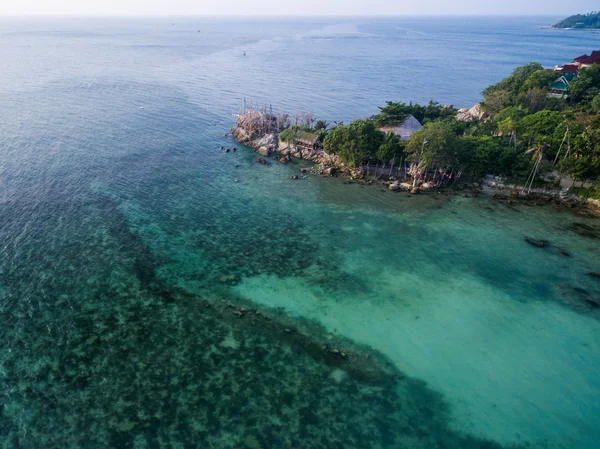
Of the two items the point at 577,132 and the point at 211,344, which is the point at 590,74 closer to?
the point at 577,132

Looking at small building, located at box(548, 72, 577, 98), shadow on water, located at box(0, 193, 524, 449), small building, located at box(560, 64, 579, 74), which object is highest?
small building, located at box(560, 64, 579, 74)

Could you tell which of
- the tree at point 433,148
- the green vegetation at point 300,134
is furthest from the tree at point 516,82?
the green vegetation at point 300,134

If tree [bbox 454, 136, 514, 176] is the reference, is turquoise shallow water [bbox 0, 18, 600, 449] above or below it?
below

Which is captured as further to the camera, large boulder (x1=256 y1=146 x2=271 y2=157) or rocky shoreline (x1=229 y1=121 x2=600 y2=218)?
large boulder (x1=256 y1=146 x2=271 y2=157)

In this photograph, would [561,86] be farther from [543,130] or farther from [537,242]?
[537,242]

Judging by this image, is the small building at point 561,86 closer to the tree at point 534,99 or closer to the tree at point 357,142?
the tree at point 534,99

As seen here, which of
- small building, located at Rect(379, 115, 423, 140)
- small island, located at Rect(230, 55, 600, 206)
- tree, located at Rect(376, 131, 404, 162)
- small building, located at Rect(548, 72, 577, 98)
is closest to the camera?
small island, located at Rect(230, 55, 600, 206)

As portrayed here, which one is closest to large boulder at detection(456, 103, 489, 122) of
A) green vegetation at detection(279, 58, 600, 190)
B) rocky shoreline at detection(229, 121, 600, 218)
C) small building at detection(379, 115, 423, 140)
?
green vegetation at detection(279, 58, 600, 190)

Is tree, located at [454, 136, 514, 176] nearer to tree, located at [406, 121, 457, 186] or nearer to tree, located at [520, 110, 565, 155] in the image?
tree, located at [406, 121, 457, 186]
